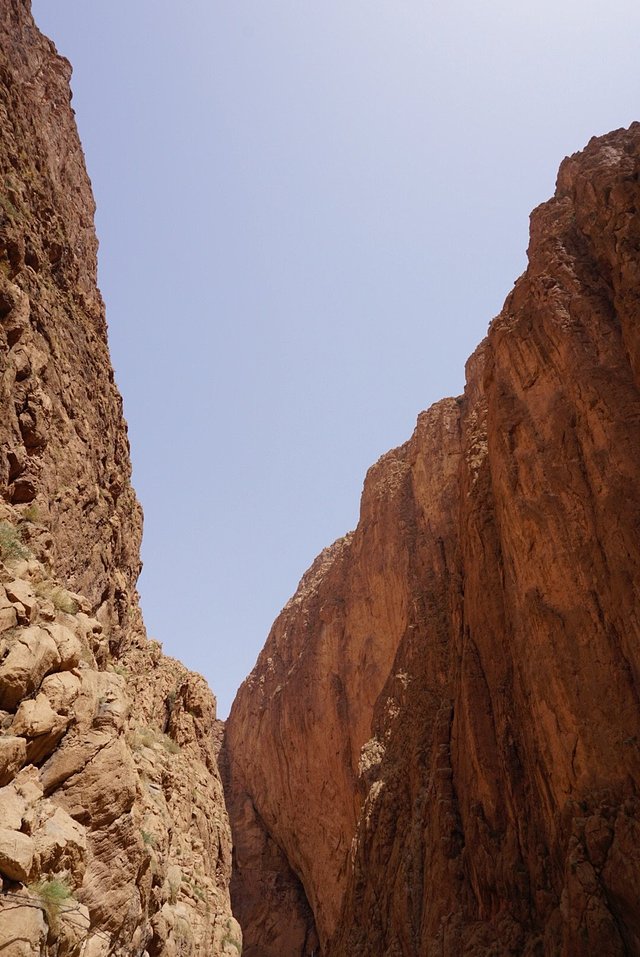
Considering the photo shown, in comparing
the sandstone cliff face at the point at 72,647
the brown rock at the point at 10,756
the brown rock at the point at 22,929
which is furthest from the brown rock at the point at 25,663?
the brown rock at the point at 22,929

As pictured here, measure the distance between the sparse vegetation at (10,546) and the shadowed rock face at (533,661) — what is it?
1289 centimetres

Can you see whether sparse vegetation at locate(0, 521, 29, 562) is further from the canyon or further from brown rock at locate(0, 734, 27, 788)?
brown rock at locate(0, 734, 27, 788)

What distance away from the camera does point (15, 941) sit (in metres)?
5.67

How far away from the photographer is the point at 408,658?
30484 mm

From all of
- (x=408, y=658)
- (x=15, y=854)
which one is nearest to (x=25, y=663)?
(x=15, y=854)

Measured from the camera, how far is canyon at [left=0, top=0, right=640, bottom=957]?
809cm

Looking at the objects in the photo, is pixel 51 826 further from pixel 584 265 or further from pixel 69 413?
pixel 584 265

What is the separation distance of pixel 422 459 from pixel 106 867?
31.1 meters

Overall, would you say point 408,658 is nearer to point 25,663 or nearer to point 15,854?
point 25,663

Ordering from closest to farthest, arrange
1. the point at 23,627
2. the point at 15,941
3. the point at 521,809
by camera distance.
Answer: the point at 15,941 → the point at 23,627 → the point at 521,809

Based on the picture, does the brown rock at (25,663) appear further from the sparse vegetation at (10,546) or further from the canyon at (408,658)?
the sparse vegetation at (10,546)

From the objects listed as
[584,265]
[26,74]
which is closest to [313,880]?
[584,265]

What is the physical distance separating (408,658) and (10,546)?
23920 millimetres

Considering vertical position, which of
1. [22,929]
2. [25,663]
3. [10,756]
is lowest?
[22,929]
